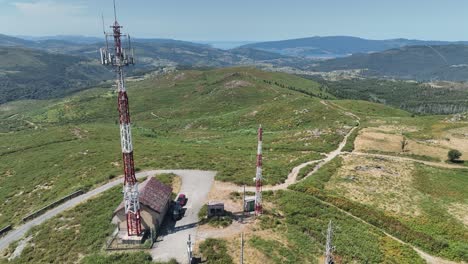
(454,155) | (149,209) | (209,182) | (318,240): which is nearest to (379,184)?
(318,240)

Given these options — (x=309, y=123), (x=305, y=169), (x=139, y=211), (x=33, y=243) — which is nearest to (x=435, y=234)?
(x=305, y=169)

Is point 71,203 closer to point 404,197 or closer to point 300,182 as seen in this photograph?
point 300,182

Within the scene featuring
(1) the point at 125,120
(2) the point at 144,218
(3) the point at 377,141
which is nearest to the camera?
(1) the point at 125,120

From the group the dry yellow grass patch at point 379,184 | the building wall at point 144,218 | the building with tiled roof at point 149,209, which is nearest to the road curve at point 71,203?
the building with tiled roof at point 149,209

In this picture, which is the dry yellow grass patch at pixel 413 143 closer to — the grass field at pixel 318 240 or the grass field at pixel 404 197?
the grass field at pixel 404 197

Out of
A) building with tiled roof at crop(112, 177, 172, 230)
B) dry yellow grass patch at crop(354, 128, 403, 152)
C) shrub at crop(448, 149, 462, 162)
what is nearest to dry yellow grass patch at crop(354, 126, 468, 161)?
dry yellow grass patch at crop(354, 128, 403, 152)

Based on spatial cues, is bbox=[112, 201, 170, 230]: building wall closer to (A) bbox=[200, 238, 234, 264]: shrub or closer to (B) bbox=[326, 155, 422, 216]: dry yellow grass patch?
(A) bbox=[200, 238, 234, 264]: shrub
